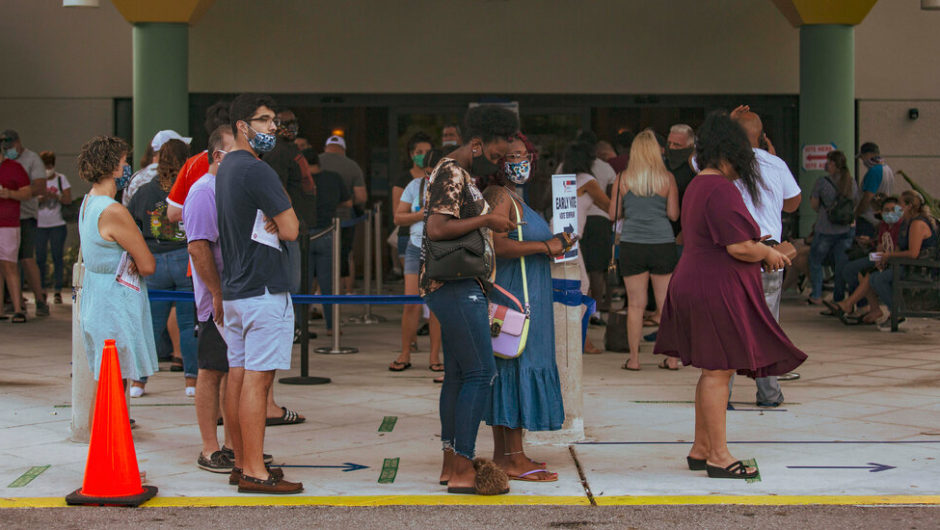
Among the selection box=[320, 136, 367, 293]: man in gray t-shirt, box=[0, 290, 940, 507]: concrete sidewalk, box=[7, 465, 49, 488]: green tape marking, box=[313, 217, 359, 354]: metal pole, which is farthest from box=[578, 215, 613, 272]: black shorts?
box=[7, 465, 49, 488]: green tape marking

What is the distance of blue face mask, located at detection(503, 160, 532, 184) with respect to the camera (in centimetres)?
579

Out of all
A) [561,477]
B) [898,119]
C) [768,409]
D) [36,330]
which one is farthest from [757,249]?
[898,119]

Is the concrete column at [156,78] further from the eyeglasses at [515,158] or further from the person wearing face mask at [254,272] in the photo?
the eyeglasses at [515,158]

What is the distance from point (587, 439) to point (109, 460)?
273cm

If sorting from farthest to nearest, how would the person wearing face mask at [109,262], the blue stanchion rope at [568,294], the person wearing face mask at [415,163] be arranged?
the person wearing face mask at [415,163] < the blue stanchion rope at [568,294] < the person wearing face mask at [109,262]

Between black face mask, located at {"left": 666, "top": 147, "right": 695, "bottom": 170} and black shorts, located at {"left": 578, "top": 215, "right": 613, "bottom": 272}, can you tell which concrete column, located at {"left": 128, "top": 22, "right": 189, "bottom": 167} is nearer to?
black shorts, located at {"left": 578, "top": 215, "right": 613, "bottom": 272}

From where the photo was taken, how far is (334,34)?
55.1 ft

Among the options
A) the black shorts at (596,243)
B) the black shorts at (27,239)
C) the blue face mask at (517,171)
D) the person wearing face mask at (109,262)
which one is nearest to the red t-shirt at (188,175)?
the person wearing face mask at (109,262)

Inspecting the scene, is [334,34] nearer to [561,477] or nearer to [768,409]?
[768,409]

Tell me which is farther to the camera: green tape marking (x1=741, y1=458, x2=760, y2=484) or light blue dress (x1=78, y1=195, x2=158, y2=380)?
light blue dress (x1=78, y1=195, x2=158, y2=380)

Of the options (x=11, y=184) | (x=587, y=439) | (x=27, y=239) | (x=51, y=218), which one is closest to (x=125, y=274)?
(x=587, y=439)

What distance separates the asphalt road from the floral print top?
1.06 metres

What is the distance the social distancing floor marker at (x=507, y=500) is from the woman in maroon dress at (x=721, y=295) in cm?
42

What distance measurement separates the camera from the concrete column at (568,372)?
6.83 metres
